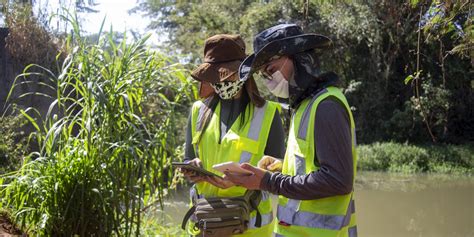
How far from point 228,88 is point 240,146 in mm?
271

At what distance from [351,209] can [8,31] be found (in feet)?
29.0

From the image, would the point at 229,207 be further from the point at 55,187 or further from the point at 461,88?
the point at 461,88

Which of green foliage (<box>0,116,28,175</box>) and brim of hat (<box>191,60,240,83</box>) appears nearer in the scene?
brim of hat (<box>191,60,240,83</box>)

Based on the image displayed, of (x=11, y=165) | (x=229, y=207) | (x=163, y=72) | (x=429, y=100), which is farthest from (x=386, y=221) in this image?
(x=429, y=100)

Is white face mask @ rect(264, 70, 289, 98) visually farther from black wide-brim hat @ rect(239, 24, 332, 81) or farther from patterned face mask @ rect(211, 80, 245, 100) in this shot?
patterned face mask @ rect(211, 80, 245, 100)

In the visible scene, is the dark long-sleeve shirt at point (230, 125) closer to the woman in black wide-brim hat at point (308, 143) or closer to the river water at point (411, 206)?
the woman in black wide-brim hat at point (308, 143)

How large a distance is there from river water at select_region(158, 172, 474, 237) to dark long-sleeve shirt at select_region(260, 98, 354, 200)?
4.86 meters

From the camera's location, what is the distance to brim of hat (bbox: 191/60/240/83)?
240 centimetres

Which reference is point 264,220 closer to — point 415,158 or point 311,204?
point 311,204

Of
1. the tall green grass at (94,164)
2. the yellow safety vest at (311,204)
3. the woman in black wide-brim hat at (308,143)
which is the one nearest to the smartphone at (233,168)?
the woman in black wide-brim hat at (308,143)

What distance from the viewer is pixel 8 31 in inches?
370

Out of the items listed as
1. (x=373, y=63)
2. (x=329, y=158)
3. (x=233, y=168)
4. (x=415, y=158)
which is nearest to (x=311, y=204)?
(x=329, y=158)

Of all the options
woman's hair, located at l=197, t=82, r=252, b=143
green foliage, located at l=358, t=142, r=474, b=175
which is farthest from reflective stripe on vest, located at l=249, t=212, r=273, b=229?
green foliage, located at l=358, t=142, r=474, b=175

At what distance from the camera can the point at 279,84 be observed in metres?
1.75
